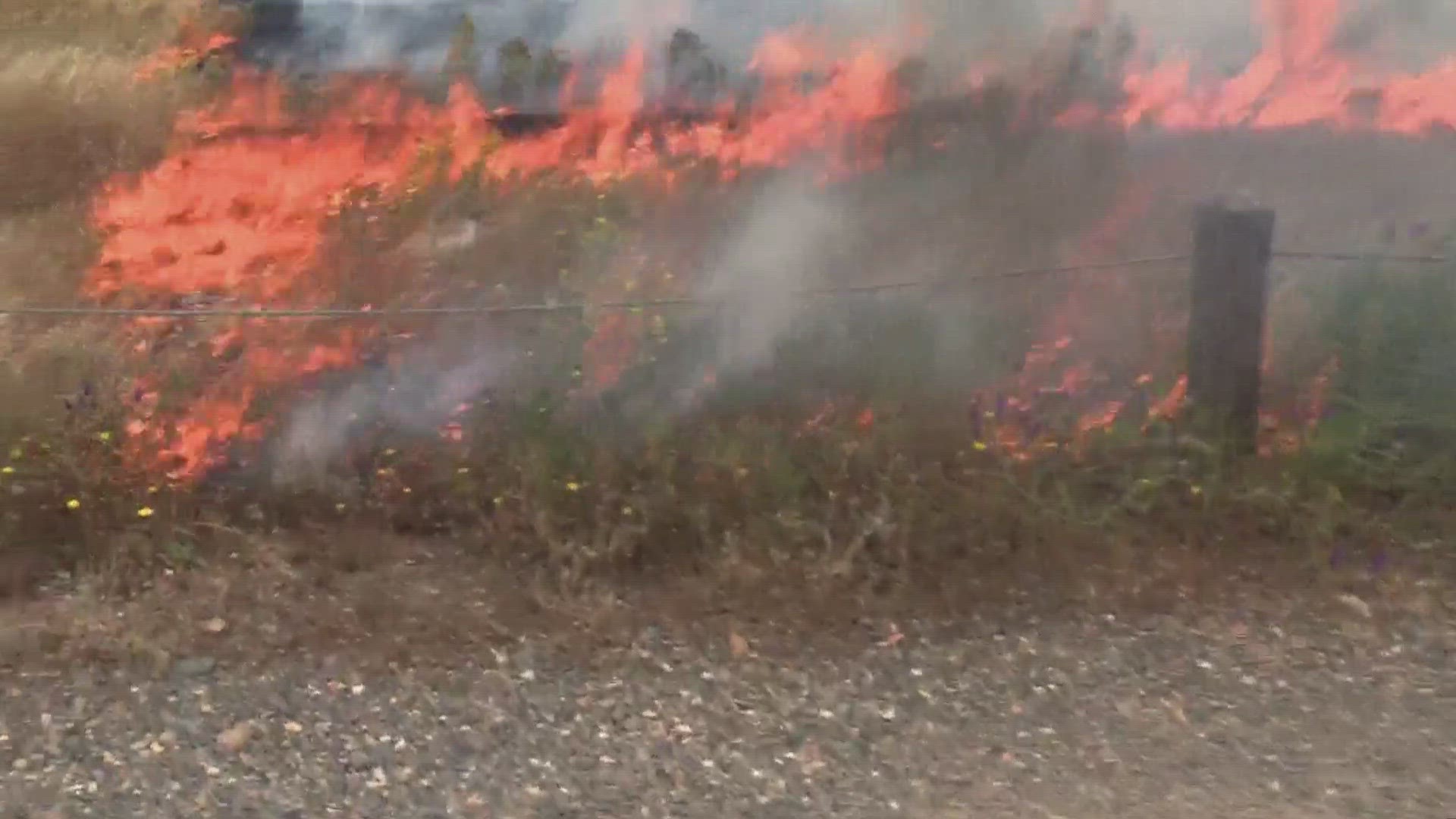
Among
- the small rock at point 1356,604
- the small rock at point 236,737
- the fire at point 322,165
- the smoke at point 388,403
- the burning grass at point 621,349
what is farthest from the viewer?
the fire at point 322,165

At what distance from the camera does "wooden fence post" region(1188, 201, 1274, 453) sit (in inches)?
159

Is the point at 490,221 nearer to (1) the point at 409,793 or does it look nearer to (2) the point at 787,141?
(2) the point at 787,141

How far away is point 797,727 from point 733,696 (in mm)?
218

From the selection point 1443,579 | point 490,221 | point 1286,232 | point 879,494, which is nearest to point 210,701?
point 879,494

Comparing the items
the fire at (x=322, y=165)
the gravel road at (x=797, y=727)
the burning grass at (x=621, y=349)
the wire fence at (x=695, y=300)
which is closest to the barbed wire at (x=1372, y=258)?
the wire fence at (x=695, y=300)

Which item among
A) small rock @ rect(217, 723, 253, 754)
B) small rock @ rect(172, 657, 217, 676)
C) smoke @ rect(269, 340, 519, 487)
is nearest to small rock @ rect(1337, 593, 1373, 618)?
smoke @ rect(269, 340, 519, 487)

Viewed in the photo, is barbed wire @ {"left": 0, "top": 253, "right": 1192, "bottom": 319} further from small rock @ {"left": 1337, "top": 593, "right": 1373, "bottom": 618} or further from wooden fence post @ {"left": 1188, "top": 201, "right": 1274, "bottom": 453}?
small rock @ {"left": 1337, "top": 593, "right": 1373, "bottom": 618}

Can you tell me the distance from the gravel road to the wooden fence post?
79 centimetres

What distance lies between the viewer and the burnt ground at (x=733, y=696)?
293 cm

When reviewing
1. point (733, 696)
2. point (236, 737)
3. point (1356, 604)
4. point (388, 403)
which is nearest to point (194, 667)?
point (236, 737)

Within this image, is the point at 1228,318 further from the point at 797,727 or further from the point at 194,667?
the point at 194,667

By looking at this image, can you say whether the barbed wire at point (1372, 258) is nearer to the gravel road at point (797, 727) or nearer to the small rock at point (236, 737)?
the gravel road at point (797, 727)

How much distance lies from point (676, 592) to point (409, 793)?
1.05m

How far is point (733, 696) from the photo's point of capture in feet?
10.8
